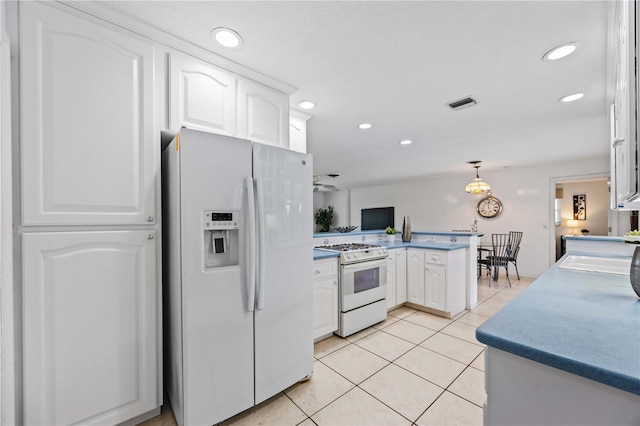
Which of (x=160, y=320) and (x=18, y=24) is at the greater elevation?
(x=18, y=24)

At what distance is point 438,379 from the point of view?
200 cm

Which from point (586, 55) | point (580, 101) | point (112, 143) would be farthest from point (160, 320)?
point (580, 101)

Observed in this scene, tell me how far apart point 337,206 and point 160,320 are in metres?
8.46

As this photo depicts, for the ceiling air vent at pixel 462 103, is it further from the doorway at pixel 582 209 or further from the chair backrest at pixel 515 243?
the doorway at pixel 582 209

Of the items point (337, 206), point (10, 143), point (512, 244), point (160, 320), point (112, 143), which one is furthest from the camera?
point (337, 206)

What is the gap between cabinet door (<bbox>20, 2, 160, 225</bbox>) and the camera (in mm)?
1233

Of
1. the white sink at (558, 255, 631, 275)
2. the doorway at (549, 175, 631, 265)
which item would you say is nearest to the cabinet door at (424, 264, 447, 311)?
the white sink at (558, 255, 631, 275)

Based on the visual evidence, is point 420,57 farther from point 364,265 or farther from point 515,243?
point 515,243

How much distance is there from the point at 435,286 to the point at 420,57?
8.37 feet

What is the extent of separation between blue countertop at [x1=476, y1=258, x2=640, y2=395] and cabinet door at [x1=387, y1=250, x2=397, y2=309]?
6.88 feet

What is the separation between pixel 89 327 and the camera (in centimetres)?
136

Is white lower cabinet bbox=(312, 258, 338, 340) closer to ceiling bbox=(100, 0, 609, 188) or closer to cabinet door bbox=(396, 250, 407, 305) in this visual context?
cabinet door bbox=(396, 250, 407, 305)

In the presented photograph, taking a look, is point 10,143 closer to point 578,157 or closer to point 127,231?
point 127,231

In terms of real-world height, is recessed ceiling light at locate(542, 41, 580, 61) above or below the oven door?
above
